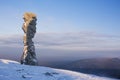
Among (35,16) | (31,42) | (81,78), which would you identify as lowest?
(81,78)

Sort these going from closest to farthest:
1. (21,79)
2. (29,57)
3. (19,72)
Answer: (21,79) < (19,72) < (29,57)

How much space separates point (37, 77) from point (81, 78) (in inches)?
351

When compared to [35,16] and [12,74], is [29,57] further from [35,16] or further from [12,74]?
[12,74]

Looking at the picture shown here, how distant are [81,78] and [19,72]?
1143cm

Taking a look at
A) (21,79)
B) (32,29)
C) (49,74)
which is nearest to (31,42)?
(32,29)

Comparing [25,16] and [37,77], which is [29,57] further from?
[37,77]

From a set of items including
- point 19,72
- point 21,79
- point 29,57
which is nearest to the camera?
point 21,79

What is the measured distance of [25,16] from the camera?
71.4 m

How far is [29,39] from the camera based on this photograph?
69.6 metres

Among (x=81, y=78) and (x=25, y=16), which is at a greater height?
(x=25, y=16)

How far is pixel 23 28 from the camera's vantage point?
70.9 m

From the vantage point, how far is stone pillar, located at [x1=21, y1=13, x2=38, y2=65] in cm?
6856

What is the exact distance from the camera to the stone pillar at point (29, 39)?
6856 cm

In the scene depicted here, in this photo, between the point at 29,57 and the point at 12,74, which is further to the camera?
the point at 29,57
